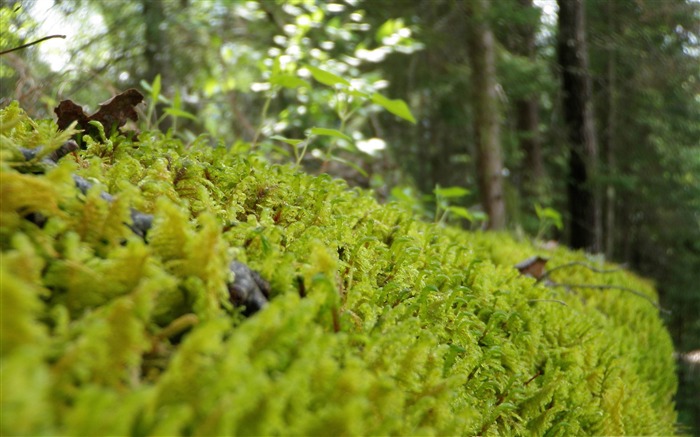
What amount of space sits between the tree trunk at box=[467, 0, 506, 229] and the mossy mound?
4.59 metres

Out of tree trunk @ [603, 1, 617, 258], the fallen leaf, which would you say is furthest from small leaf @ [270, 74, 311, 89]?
tree trunk @ [603, 1, 617, 258]

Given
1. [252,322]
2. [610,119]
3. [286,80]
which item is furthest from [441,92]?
[252,322]

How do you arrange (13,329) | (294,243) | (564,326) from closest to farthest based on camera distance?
(13,329) → (294,243) → (564,326)

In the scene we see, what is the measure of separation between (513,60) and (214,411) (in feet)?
23.5

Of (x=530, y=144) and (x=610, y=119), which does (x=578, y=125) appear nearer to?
(x=530, y=144)

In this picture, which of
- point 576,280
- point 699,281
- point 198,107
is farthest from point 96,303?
point 699,281

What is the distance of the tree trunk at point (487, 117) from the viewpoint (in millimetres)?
6270

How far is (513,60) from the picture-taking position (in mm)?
6871

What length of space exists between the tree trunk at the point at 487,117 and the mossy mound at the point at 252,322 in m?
4.59

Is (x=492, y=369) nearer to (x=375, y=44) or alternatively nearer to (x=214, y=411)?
(x=214, y=411)

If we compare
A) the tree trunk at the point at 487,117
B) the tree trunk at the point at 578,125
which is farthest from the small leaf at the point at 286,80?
the tree trunk at the point at 578,125

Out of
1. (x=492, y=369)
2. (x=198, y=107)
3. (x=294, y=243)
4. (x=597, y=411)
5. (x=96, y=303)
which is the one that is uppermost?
(x=96, y=303)

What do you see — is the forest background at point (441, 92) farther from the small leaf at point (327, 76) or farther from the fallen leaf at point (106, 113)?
the fallen leaf at point (106, 113)

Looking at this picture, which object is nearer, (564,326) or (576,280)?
(564,326)
